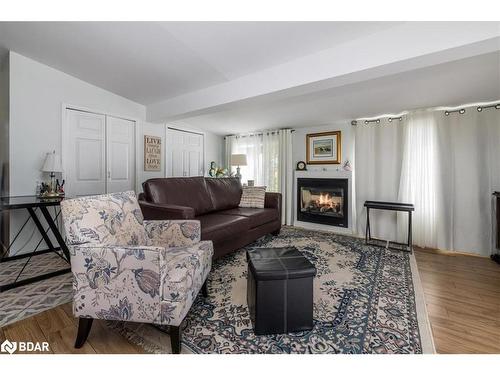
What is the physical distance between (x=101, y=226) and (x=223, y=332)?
988mm

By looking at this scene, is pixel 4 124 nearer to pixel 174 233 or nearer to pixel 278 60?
pixel 174 233

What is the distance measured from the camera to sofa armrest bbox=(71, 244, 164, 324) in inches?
45.7

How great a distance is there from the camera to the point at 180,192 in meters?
2.90

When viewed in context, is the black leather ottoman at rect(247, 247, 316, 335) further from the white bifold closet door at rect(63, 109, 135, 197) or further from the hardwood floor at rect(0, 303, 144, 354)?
the white bifold closet door at rect(63, 109, 135, 197)

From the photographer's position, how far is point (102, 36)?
2.01 meters

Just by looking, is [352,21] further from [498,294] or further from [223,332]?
[498,294]

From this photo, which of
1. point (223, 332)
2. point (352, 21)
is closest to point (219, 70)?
point (352, 21)

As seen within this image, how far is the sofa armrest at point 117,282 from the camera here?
3.81 feet

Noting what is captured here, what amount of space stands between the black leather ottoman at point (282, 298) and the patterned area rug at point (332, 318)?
6cm

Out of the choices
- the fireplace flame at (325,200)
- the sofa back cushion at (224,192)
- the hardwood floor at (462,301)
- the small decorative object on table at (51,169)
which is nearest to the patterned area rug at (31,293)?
the small decorative object on table at (51,169)

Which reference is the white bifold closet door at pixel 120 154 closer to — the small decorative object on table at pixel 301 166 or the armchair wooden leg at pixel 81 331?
the armchair wooden leg at pixel 81 331

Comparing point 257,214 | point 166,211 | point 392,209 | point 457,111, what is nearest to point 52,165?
point 166,211

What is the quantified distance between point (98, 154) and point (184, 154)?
60.2 inches

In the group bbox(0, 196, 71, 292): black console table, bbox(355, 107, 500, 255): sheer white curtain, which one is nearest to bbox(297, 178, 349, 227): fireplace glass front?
bbox(355, 107, 500, 255): sheer white curtain
